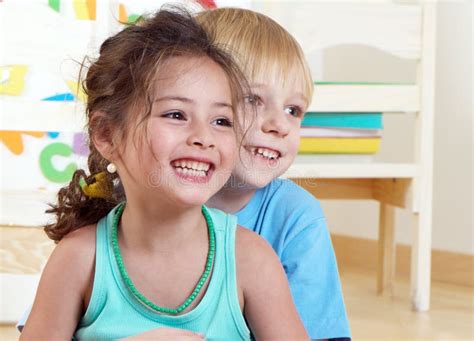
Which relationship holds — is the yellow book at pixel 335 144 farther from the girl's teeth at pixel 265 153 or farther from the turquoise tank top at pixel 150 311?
the turquoise tank top at pixel 150 311

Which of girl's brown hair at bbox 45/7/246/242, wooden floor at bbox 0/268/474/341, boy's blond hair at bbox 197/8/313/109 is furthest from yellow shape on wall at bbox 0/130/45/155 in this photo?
girl's brown hair at bbox 45/7/246/242

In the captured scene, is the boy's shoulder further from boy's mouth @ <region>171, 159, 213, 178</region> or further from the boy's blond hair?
boy's mouth @ <region>171, 159, 213, 178</region>

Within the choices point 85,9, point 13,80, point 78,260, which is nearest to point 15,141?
point 13,80

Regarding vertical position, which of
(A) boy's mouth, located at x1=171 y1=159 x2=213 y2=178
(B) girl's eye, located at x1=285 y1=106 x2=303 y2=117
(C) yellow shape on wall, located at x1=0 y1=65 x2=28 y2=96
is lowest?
(C) yellow shape on wall, located at x1=0 y1=65 x2=28 y2=96

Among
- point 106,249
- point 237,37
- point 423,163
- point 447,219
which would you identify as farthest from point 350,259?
point 106,249

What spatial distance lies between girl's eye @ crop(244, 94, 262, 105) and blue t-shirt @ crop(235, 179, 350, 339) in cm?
15

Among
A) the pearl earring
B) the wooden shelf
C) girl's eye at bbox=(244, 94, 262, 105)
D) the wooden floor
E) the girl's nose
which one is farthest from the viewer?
the wooden shelf

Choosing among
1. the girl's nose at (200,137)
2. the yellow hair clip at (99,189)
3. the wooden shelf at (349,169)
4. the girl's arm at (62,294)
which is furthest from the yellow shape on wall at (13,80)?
the girl's nose at (200,137)

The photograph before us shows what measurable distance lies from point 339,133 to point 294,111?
0.87m

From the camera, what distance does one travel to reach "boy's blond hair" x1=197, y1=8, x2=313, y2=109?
1.21 meters

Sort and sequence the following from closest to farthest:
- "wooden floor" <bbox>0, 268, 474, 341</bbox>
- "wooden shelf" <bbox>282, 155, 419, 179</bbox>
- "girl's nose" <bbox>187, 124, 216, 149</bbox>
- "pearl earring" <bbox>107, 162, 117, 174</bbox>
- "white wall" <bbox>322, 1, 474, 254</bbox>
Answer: "girl's nose" <bbox>187, 124, 216, 149</bbox>
"pearl earring" <bbox>107, 162, 117, 174</bbox>
"wooden floor" <bbox>0, 268, 474, 341</bbox>
"wooden shelf" <bbox>282, 155, 419, 179</bbox>
"white wall" <bbox>322, 1, 474, 254</bbox>

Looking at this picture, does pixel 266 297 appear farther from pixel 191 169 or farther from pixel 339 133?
pixel 339 133

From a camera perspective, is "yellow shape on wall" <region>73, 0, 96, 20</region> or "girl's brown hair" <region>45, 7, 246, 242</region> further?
"yellow shape on wall" <region>73, 0, 96, 20</region>

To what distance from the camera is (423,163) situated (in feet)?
7.24
